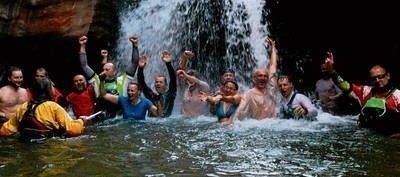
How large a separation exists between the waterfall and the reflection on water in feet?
13.0

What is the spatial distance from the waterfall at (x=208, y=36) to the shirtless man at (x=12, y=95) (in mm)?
4318

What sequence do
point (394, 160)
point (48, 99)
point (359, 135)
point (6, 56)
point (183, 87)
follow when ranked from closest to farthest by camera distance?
point (394, 160), point (48, 99), point (359, 135), point (183, 87), point (6, 56)

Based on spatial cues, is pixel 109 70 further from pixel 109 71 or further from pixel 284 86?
pixel 284 86

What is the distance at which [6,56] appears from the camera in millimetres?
10852

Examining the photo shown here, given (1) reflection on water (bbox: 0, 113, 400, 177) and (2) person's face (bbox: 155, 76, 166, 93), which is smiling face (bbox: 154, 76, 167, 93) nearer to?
(2) person's face (bbox: 155, 76, 166, 93)

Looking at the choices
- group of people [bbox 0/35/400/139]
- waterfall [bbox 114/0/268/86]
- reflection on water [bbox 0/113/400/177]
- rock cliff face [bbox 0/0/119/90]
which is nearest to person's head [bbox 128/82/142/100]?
group of people [bbox 0/35/400/139]

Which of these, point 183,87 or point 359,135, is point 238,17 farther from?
point 359,135

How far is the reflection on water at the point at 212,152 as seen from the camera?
4.90m

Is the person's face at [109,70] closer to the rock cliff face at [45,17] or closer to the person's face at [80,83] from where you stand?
the person's face at [80,83]

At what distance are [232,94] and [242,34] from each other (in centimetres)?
464

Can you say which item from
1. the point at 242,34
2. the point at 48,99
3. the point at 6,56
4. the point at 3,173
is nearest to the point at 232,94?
the point at 48,99

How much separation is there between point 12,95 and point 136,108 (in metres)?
1.76

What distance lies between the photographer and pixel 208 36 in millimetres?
11906

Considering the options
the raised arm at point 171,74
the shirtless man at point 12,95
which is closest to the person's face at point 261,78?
the raised arm at point 171,74
